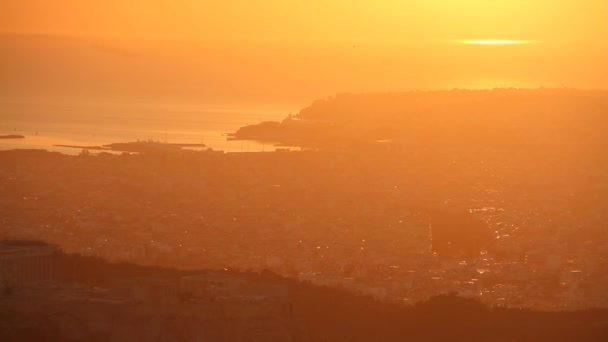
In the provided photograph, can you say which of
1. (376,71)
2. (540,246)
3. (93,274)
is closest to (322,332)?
(93,274)

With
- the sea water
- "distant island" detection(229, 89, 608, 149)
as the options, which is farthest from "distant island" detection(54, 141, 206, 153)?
"distant island" detection(229, 89, 608, 149)

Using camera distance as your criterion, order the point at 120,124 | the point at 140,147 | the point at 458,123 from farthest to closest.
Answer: the point at 120,124 → the point at 458,123 → the point at 140,147

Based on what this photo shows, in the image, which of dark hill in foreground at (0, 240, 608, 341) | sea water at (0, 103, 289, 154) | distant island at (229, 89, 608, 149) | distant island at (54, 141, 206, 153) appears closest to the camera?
dark hill in foreground at (0, 240, 608, 341)

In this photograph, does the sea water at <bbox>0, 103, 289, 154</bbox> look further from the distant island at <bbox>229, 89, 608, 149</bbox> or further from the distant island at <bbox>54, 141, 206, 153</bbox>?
the distant island at <bbox>229, 89, 608, 149</bbox>

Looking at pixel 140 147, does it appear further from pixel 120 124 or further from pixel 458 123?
pixel 120 124

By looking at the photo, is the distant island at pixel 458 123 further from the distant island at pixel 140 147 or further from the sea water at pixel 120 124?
the distant island at pixel 140 147

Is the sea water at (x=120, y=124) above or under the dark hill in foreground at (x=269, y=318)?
above

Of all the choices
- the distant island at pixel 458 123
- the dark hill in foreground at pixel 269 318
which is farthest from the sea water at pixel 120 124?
the dark hill in foreground at pixel 269 318

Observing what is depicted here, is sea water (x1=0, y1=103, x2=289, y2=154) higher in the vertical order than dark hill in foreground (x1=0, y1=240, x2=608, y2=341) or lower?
higher

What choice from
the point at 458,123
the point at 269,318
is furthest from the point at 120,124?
the point at 269,318
